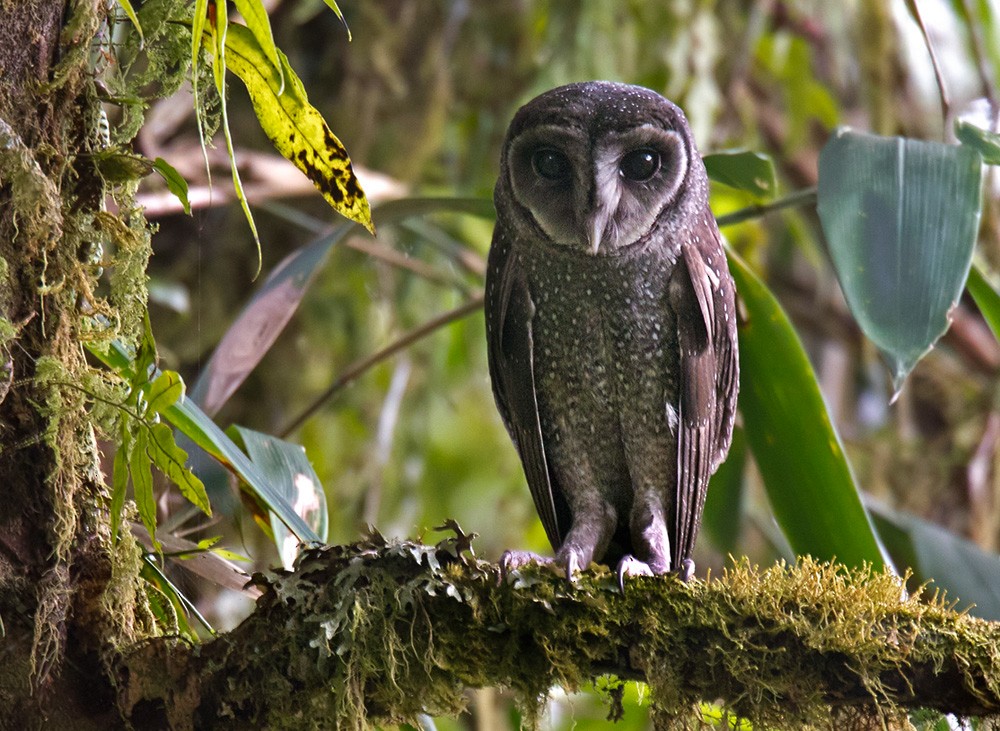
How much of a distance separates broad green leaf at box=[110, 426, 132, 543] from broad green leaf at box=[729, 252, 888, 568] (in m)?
1.25

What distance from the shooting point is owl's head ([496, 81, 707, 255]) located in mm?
2268

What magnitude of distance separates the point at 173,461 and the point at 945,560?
1648mm

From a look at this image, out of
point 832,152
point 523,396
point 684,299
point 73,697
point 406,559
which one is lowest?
point 73,697

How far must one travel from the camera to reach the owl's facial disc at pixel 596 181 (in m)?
2.27

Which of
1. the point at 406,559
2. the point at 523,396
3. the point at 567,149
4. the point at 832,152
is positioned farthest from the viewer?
the point at 523,396

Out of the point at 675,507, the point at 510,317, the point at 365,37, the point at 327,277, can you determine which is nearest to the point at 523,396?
the point at 510,317

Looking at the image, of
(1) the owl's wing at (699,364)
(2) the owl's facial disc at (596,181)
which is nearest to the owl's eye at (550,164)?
(2) the owl's facial disc at (596,181)

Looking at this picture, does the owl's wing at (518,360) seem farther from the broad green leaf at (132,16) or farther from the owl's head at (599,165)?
the broad green leaf at (132,16)

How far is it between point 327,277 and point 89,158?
2624 millimetres

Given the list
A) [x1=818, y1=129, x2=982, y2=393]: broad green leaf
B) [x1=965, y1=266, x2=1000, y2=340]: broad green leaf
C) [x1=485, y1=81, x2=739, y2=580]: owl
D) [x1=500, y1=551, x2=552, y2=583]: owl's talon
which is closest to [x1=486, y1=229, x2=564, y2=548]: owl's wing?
[x1=485, y1=81, x2=739, y2=580]: owl

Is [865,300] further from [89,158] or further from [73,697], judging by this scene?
[73,697]

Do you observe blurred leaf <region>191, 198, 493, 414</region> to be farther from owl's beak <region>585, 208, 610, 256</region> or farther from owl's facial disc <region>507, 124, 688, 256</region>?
owl's beak <region>585, 208, 610, 256</region>

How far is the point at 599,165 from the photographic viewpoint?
226cm

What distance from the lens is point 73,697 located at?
1529 millimetres
